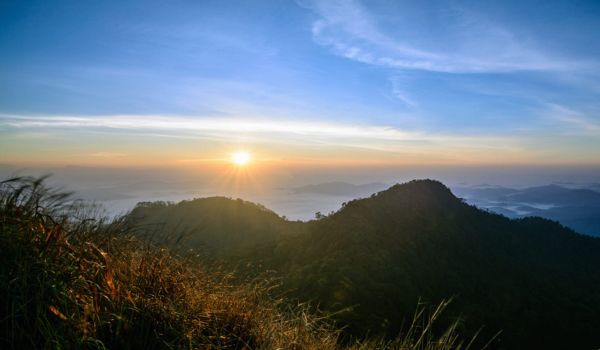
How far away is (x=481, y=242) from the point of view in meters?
31.4

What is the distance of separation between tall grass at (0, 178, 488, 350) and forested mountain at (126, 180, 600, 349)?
10521 millimetres

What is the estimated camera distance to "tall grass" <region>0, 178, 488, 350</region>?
257cm

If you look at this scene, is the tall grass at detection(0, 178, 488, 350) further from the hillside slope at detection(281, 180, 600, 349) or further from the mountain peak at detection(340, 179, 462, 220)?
the mountain peak at detection(340, 179, 462, 220)

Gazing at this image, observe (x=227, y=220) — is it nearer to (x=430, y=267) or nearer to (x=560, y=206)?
(x=430, y=267)

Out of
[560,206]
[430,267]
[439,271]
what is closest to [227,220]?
[430,267]

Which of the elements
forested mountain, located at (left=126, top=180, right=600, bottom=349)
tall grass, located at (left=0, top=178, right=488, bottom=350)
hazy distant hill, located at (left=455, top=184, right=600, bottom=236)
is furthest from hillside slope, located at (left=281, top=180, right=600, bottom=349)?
hazy distant hill, located at (left=455, top=184, right=600, bottom=236)

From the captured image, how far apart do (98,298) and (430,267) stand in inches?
964

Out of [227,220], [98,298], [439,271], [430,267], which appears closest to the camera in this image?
[98,298]

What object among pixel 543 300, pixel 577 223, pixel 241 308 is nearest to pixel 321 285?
pixel 241 308

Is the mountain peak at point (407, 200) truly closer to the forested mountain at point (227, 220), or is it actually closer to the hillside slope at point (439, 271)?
the hillside slope at point (439, 271)

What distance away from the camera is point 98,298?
2.93 metres

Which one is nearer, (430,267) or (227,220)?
(430,267)

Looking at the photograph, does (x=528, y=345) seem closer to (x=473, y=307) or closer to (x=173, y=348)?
A: (x=473, y=307)

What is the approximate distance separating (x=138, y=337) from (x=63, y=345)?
0.52 metres
